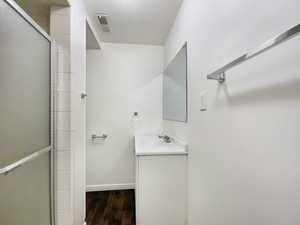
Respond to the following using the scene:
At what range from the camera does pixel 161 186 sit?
63.0 inches

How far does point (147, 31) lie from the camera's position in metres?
2.32

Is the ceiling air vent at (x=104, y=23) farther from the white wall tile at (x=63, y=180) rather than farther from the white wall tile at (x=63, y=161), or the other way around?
the white wall tile at (x=63, y=180)

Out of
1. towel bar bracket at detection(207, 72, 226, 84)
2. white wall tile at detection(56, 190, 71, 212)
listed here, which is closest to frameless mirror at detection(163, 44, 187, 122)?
towel bar bracket at detection(207, 72, 226, 84)

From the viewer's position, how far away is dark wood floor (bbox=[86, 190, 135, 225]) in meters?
1.90

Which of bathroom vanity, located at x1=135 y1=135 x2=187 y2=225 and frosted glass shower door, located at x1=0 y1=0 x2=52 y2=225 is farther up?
frosted glass shower door, located at x1=0 y1=0 x2=52 y2=225

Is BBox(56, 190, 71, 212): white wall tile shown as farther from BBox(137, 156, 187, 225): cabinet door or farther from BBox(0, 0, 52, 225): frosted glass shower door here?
BBox(137, 156, 187, 225): cabinet door

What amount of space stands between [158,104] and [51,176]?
6.10 feet

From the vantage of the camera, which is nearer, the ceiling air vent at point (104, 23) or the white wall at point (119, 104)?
the ceiling air vent at point (104, 23)

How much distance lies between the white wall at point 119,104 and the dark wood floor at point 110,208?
7.3 inches

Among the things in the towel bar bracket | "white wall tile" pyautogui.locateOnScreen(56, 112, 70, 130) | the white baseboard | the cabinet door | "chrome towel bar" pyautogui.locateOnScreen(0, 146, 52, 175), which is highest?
the towel bar bracket

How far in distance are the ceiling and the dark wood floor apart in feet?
7.88

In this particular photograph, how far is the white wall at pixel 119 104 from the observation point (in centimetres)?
264

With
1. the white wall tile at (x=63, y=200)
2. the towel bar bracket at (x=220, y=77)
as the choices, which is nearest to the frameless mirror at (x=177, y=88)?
the towel bar bracket at (x=220, y=77)

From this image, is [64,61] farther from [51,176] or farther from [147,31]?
[147,31]
